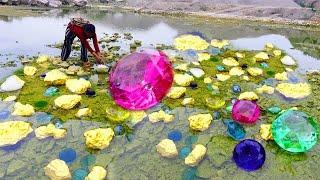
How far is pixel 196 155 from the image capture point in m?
7.66

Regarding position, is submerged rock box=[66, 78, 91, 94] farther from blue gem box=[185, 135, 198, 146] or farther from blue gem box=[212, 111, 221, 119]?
blue gem box=[212, 111, 221, 119]

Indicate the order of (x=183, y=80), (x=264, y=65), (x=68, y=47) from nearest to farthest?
(x=183, y=80)
(x=68, y=47)
(x=264, y=65)

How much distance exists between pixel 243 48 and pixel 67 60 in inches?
282

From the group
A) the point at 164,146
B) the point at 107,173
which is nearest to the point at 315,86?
the point at 164,146

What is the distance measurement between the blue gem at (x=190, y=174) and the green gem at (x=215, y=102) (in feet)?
8.82

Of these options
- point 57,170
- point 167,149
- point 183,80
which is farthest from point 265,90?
point 57,170

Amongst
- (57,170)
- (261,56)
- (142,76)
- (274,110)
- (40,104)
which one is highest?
(142,76)

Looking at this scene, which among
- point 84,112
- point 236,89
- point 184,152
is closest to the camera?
point 184,152

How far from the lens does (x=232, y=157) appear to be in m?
7.86

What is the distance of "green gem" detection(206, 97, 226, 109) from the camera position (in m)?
9.84

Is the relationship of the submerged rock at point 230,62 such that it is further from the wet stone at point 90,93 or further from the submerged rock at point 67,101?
the submerged rock at point 67,101

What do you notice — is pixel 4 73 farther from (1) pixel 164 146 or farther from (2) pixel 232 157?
(2) pixel 232 157

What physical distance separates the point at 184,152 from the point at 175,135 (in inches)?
27.2

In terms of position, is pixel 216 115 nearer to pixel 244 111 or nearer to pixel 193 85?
pixel 244 111
